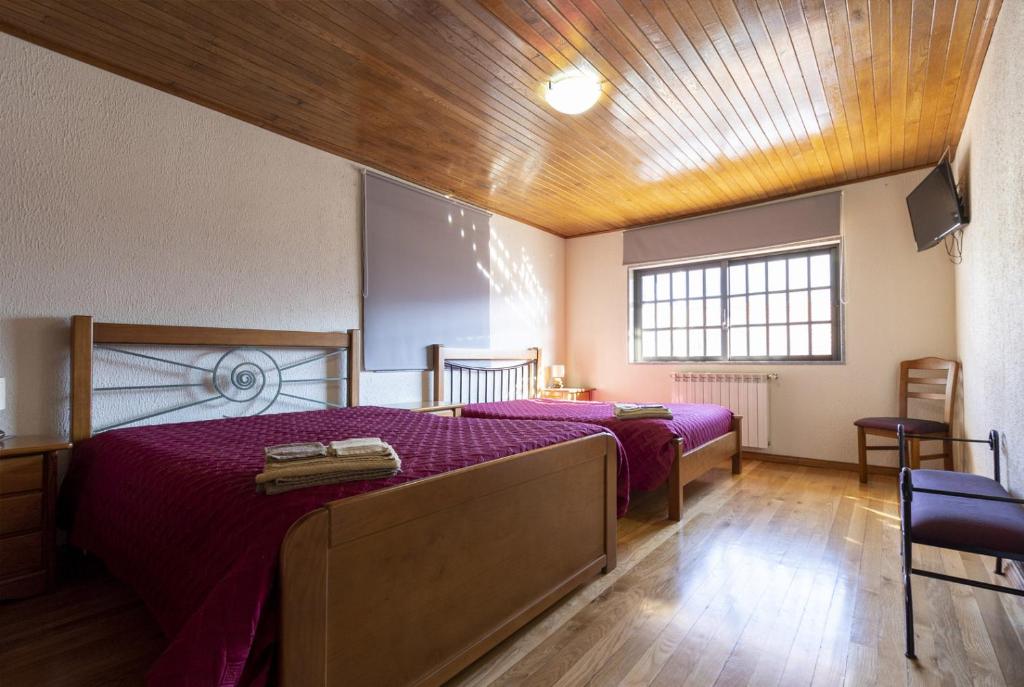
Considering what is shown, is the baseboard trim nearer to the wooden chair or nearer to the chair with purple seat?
the wooden chair

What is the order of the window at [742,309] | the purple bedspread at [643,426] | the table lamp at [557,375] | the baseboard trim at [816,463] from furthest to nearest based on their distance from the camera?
the table lamp at [557,375] → the window at [742,309] → the baseboard trim at [816,463] → the purple bedspread at [643,426]

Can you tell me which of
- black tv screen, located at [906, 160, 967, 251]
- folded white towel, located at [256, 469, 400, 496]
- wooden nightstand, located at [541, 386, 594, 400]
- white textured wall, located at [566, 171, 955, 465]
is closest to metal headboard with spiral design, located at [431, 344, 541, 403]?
wooden nightstand, located at [541, 386, 594, 400]

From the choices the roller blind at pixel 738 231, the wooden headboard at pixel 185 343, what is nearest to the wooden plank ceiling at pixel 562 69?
the roller blind at pixel 738 231

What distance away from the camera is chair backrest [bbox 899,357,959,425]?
363cm

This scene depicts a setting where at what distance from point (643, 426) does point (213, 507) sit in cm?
233

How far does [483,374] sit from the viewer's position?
15.6ft

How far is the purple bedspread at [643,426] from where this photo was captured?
2.90m

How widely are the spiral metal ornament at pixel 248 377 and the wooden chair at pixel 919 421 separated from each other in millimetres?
4162

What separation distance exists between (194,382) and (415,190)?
7.22 feet

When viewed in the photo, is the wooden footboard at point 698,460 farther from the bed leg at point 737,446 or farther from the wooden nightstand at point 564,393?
the wooden nightstand at point 564,393

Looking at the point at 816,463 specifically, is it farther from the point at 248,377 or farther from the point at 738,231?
the point at 248,377

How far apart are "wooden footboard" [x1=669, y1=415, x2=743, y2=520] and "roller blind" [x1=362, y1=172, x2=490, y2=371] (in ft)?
7.11

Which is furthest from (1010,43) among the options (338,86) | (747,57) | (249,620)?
(249,620)

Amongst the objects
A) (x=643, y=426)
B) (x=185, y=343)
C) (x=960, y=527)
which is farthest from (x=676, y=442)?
(x=185, y=343)
